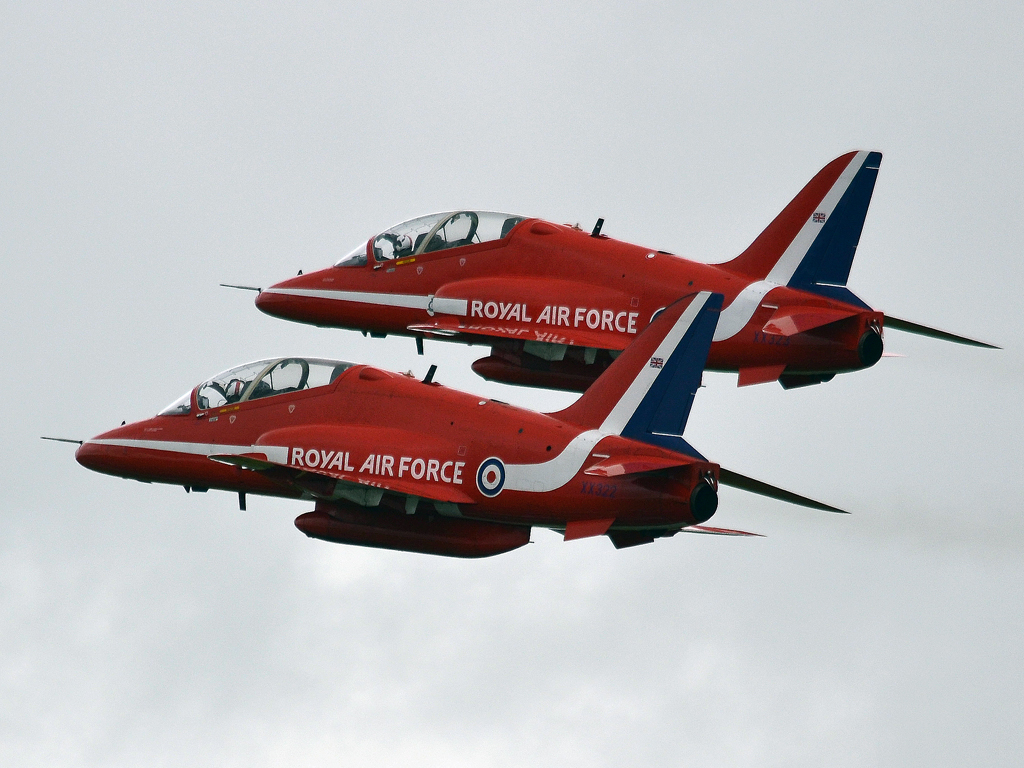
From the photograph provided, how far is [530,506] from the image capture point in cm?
4334

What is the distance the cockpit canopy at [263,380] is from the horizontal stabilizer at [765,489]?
7614mm

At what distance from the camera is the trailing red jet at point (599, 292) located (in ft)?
160

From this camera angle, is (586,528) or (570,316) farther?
(570,316)

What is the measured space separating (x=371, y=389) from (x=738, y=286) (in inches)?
329

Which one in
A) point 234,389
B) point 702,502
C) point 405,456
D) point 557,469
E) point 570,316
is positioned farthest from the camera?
point 570,316

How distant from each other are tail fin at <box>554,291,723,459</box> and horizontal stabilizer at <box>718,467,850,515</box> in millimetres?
1987

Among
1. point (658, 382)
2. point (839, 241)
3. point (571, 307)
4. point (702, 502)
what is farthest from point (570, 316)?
point (702, 502)

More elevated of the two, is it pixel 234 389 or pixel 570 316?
pixel 570 316

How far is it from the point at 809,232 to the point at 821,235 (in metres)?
0.26

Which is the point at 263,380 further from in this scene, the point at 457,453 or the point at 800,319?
the point at 800,319

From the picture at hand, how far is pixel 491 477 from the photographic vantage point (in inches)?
1724

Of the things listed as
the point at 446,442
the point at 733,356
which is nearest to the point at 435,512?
the point at 446,442

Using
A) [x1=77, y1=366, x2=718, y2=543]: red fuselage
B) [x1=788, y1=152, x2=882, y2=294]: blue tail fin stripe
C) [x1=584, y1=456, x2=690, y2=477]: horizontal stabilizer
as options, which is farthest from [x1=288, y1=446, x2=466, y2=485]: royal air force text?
[x1=788, y1=152, x2=882, y2=294]: blue tail fin stripe

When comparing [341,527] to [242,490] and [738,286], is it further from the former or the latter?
[738,286]
